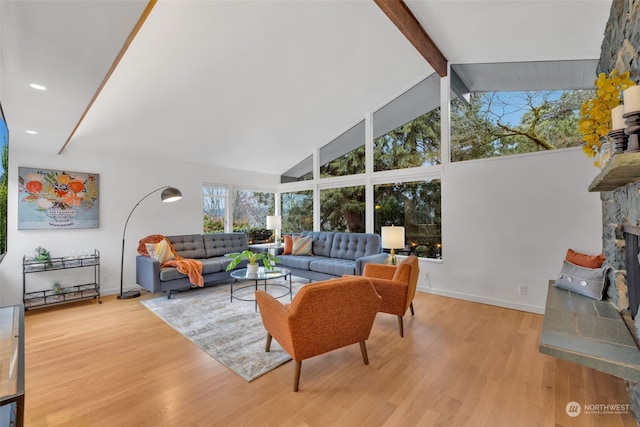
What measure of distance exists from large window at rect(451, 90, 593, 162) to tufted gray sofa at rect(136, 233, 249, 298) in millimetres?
4160

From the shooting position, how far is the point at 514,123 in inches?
152

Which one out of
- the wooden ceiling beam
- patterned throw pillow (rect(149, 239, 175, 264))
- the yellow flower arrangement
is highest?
the wooden ceiling beam

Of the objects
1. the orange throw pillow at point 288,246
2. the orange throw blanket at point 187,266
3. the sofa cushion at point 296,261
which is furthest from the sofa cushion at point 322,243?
the orange throw blanket at point 187,266

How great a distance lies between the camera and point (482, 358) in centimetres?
247

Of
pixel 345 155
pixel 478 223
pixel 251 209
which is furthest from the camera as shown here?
pixel 251 209

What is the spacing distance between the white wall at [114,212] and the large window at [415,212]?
3.55 metres

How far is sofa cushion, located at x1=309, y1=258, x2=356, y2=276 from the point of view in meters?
4.27

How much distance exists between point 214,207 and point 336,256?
2.88 meters

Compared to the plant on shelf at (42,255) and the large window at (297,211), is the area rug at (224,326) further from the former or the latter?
the large window at (297,211)

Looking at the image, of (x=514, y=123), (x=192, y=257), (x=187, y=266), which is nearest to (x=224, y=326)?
(x=187, y=266)

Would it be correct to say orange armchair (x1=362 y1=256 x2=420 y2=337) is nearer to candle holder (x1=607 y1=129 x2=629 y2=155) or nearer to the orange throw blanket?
candle holder (x1=607 y1=129 x2=629 y2=155)

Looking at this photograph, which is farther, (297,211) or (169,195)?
(297,211)

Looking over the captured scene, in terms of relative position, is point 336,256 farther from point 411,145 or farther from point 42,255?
point 42,255

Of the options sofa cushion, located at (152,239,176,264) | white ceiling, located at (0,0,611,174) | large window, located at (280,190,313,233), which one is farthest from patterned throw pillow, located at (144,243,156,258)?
large window, located at (280,190,313,233)
